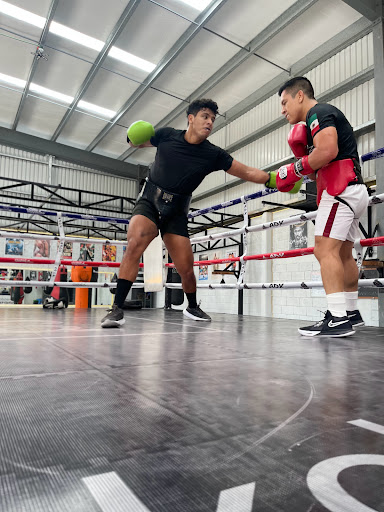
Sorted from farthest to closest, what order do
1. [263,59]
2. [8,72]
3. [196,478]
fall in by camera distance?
[8,72] → [263,59] → [196,478]

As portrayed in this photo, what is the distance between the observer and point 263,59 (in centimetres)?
616

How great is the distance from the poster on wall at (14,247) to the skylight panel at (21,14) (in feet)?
18.9

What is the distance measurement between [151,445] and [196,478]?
0.34 feet

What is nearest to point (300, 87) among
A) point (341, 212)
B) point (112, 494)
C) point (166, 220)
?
point (341, 212)

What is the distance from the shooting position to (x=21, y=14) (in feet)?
17.5

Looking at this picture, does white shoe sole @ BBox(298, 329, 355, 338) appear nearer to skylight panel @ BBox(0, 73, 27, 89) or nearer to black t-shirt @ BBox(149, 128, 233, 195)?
black t-shirt @ BBox(149, 128, 233, 195)

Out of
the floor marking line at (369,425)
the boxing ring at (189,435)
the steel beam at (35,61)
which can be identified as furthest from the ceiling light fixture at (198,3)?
the floor marking line at (369,425)

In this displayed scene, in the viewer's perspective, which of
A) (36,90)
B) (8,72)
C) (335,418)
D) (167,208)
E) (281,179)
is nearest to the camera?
(335,418)

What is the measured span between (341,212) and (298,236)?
4.69 m

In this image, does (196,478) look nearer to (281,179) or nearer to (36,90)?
(281,179)

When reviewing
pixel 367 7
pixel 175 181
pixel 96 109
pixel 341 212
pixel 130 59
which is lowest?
pixel 341 212

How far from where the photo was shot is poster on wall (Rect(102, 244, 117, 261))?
422 inches

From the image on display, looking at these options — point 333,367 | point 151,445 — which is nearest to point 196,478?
point 151,445

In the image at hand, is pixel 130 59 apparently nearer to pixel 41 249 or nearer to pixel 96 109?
pixel 96 109
